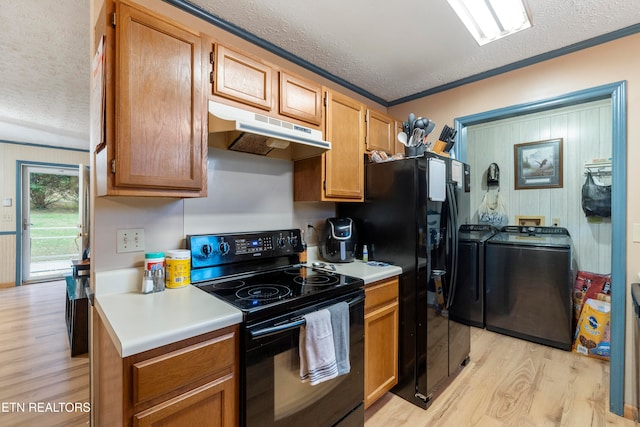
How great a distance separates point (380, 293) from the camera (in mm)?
1787

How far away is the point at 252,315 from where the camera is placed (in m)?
1.13

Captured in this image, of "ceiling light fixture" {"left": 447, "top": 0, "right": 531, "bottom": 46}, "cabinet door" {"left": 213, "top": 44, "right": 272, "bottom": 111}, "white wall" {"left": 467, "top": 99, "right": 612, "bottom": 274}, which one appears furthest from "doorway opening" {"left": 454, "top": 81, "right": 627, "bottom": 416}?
"cabinet door" {"left": 213, "top": 44, "right": 272, "bottom": 111}

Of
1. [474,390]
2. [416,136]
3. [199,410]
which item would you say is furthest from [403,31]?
[474,390]

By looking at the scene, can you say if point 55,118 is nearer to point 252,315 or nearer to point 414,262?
point 252,315

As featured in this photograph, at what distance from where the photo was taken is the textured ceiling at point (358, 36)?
166 centimetres

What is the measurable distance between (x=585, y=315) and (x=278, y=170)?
293 cm

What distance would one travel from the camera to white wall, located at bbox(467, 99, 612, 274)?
3.04 m

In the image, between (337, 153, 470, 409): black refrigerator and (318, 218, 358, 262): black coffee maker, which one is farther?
(318, 218, 358, 262): black coffee maker

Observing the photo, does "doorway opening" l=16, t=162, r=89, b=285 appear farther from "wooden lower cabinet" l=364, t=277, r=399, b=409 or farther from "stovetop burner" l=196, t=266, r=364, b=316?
"wooden lower cabinet" l=364, t=277, r=399, b=409

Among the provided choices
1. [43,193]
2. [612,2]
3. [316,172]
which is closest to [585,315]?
[612,2]

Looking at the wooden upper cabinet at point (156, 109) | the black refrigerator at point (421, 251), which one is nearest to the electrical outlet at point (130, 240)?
the wooden upper cabinet at point (156, 109)

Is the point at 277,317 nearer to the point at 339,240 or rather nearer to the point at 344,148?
the point at 339,240

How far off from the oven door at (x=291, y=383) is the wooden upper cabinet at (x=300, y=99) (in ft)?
3.61

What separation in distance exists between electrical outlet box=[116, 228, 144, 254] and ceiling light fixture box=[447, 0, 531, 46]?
1.98 metres
